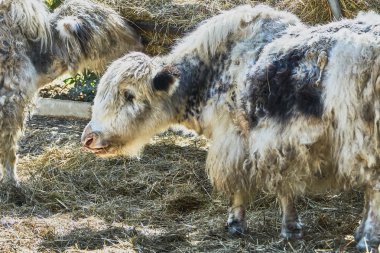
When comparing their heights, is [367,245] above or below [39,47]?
below

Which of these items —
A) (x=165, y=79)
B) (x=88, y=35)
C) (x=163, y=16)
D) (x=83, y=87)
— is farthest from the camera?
(x=83, y=87)

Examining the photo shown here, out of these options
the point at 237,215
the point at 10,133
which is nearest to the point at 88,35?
the point at 10,133

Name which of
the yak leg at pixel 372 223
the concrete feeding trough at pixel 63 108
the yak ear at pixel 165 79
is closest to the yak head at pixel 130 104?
the yak ear at pixel 165 79

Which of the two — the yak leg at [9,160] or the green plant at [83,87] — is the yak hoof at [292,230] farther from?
the green plant at [83,87]

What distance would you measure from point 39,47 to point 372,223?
11.7 feet

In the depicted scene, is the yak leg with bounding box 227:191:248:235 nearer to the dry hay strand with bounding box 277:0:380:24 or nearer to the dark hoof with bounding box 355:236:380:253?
the dark hoof with bounding box 355:236:380:253

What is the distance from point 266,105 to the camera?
4.89m

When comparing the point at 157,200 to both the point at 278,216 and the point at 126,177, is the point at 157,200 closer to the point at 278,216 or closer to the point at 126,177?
the point at 126,177

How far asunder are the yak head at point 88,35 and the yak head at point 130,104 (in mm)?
1466

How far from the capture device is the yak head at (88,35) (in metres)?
7.01

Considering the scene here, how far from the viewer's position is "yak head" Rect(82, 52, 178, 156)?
5.52 meters

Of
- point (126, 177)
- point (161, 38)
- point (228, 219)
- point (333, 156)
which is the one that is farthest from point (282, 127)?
point (161, 38)

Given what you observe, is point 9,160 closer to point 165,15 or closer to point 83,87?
point 165,15

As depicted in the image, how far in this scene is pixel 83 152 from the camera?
7660 mm
